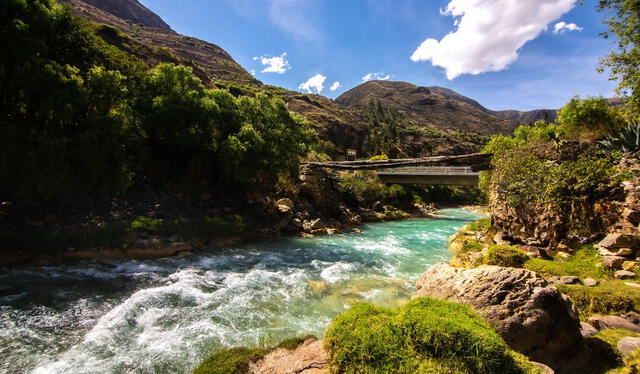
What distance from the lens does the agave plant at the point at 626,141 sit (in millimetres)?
9430

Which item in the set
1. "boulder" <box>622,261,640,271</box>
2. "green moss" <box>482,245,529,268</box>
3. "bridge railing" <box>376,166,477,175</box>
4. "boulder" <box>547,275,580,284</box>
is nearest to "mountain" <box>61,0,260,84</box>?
"bridge railing" <box>376,166,477,175</box>

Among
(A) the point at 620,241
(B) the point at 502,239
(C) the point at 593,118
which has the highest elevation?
(C) the point at 593,118

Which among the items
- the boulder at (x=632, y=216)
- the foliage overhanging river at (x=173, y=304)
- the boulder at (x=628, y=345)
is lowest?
the foliage overhanging river at (x=173, y=304)

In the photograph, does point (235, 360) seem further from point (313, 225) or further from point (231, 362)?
point (313, 225)

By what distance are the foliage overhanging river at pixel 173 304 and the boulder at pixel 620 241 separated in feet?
18.6

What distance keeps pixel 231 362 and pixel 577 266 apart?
9.20 m

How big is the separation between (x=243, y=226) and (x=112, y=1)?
22730 centimetres

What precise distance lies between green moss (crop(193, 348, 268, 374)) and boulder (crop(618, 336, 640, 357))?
5.62 metres

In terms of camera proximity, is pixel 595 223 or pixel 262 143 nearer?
pixel 595 223

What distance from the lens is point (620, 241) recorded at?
24.8 feet

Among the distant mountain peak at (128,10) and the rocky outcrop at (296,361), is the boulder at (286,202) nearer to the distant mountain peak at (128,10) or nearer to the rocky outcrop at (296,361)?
the rocky outcrop at (296,361)

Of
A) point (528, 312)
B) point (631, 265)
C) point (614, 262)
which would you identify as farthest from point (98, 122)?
point (631, 265)

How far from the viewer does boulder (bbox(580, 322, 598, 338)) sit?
16.1 ft

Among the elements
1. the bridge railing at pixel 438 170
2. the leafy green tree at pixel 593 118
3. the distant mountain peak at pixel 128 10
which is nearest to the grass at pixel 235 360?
the leafy green tree at pixel 593 118
